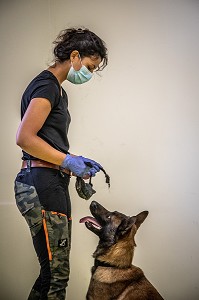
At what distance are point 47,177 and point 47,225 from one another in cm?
20

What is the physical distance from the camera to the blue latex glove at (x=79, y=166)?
1.33m

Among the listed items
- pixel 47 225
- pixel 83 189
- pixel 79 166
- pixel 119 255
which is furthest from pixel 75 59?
pixel 119 255

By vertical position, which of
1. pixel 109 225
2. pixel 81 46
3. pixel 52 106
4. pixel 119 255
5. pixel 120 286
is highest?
pixel 81 46

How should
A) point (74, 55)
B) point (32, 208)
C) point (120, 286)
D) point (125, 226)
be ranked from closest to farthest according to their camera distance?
point (32, 208) → point (74, 55) → point (120, 286) → point (125, 226)

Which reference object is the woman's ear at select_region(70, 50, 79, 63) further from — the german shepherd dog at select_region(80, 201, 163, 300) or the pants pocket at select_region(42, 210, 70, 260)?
the german shepherd dog at select_region(80, 201, 163, 300)

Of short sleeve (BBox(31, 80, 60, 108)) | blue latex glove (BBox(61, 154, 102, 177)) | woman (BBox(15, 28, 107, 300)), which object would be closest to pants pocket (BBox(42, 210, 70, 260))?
woman (BBox(15, 28, 107, 300))

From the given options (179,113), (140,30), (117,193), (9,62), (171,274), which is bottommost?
(171,274)

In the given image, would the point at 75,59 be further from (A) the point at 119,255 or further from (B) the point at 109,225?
(A) the point at 119,255

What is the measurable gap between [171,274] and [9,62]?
193 centimetres

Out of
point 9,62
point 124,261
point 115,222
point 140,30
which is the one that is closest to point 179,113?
point 140,30

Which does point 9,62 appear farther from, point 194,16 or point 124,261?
point 124,261

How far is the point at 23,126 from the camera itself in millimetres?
1234

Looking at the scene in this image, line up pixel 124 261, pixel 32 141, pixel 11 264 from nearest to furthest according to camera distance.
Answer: pixel 32 141, pixel 124 261, pixel 11 264

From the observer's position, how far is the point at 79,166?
4.49ft
